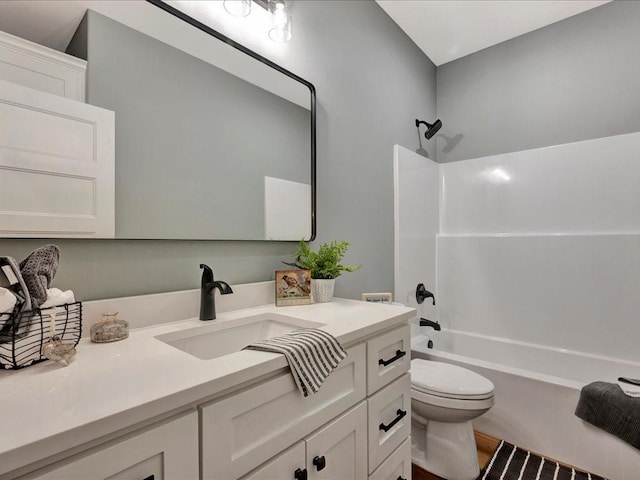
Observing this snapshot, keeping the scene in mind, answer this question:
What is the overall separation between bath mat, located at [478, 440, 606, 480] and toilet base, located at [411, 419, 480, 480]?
0.11 metres

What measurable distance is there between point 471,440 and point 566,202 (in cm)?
166

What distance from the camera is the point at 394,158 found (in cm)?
224

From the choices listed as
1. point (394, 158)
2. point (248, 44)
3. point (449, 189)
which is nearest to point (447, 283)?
point (449, 189)

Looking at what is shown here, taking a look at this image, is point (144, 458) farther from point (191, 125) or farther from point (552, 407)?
point (552, 407)

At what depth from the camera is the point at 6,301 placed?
62 cm

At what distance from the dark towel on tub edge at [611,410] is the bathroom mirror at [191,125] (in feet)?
5.16

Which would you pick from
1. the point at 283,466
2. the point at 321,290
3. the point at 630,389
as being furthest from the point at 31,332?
the point at 630,389

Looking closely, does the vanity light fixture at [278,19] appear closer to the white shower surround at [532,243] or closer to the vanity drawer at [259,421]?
the white shower surround at [532,243]

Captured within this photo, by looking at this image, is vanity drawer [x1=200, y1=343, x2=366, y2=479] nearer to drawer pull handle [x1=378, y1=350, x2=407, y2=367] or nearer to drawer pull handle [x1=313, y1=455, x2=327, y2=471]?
drawer pull handle [x1=313, y1=455, x2=327, y2=471]

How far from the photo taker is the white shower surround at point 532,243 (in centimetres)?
205

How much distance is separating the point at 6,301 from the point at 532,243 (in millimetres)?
2700

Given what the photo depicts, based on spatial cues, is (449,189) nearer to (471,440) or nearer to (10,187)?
(471,440)

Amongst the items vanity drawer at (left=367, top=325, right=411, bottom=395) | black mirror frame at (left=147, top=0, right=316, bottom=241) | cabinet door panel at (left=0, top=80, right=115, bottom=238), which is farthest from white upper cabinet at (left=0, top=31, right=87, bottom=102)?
vanity drawer at (left=367, top=325, right=411, bottom=395)

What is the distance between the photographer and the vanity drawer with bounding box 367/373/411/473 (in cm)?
104
